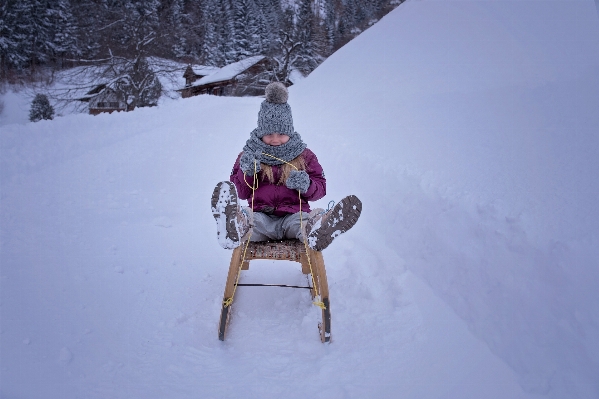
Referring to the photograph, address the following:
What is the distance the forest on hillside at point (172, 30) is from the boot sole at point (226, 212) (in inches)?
487

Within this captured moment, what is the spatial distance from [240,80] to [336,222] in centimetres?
2389

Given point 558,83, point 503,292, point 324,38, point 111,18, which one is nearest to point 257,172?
point 503,292

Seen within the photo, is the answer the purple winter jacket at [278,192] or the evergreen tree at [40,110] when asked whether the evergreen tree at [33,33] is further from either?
the purple winter jacket at [278,192]

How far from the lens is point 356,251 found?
304 cm

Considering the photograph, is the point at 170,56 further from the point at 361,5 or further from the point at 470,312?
the point at 470,312

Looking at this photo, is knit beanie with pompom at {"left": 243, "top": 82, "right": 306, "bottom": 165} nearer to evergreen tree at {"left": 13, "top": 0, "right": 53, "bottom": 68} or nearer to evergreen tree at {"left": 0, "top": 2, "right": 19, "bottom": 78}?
evergreen tree at {"left": 0, "top": 2, "right": 19, "bottom": 78}

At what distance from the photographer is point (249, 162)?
2180 mm

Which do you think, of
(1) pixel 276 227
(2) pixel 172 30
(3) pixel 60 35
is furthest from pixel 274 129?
(3) pixel 60 35

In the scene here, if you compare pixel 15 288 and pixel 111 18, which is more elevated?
pixel 111 18

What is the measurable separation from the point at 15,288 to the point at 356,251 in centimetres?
257

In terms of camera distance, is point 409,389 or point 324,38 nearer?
point 409,389

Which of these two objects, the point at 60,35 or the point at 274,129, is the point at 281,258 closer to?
the point at 274,129

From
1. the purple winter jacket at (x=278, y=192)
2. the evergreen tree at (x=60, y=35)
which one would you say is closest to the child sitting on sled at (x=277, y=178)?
the purple winter jacket at (x=278, y=192)

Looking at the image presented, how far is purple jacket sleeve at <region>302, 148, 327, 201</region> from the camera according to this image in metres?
2.29
